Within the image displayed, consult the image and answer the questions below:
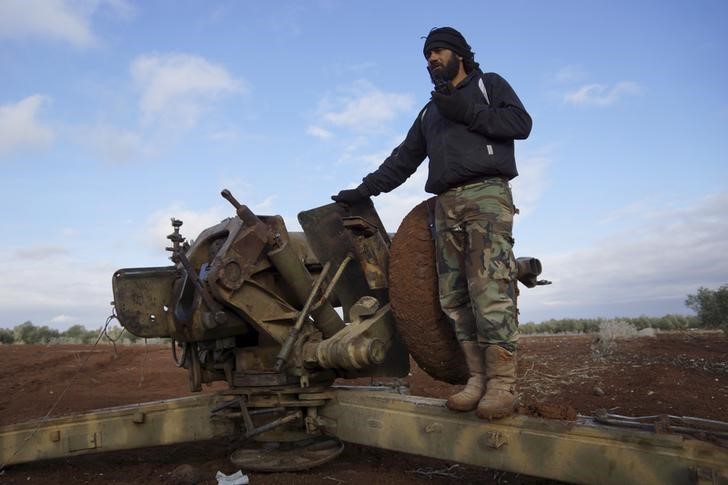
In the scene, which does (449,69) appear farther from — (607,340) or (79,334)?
(79,334)

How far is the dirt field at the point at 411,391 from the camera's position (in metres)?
3.90

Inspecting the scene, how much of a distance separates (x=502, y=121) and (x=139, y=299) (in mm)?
2735

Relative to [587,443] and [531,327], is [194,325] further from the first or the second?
[531,327]

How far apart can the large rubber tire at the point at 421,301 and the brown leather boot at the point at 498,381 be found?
0.51 m

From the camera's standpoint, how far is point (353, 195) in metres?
4.32

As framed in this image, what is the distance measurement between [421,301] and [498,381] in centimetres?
72

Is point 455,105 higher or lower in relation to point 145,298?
higher

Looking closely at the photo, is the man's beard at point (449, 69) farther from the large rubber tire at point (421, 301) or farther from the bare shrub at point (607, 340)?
the bare shrub at point (607, 340)

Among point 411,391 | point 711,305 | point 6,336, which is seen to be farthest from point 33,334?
point 711,305

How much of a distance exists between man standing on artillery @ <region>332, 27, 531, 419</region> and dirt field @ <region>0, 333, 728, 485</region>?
0.35 m

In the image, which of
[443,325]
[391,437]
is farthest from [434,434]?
[443,325]

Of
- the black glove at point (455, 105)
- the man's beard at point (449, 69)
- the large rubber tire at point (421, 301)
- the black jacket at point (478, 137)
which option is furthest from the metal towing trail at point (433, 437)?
the man's beard at point (449, 69)

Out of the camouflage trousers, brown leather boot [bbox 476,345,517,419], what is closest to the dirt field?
brown leather boot [bbox 476,345,517,419]

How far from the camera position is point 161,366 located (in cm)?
1279
